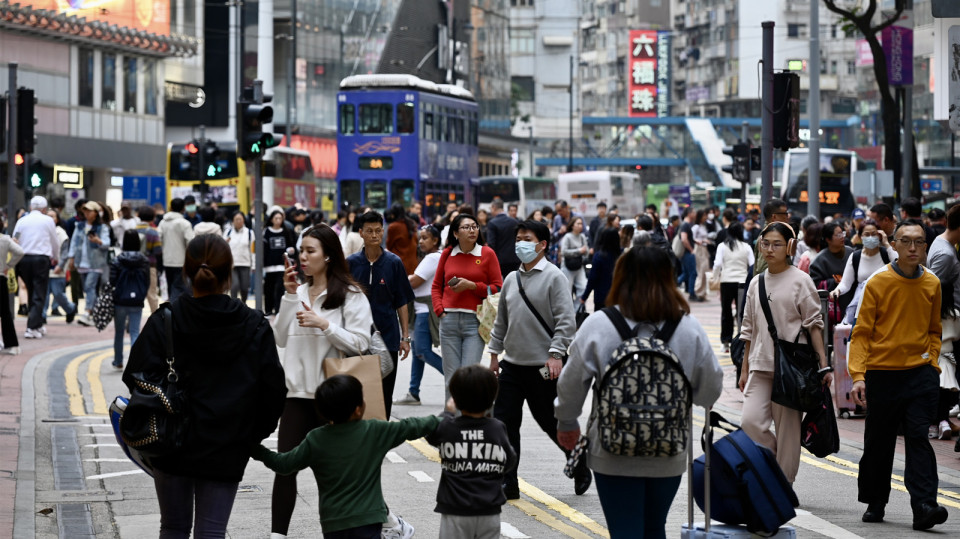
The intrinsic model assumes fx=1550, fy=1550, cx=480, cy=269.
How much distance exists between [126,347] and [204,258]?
47.1ft

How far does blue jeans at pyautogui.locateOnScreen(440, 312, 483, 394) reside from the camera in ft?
36.2

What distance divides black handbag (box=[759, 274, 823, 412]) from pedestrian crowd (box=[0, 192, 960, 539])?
0.23 feet

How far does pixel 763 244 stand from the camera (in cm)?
816

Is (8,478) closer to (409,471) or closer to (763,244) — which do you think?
(409,471)

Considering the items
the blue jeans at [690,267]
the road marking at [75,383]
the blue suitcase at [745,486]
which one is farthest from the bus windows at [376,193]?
the blue suitcase at [745,486]

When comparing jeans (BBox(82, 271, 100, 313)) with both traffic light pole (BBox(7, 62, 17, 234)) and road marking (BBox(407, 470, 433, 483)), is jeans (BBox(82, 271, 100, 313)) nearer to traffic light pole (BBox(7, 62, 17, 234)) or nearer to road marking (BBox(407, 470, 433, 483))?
traffic light pole (BBox(7, 62, 17, 234))

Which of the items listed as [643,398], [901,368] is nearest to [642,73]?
[901,368]

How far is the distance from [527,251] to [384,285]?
50.2 inches

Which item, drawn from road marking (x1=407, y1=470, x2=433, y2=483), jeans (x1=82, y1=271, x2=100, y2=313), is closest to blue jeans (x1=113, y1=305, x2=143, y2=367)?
jeans (x1=82, y1=271, x2=100, y2=313)

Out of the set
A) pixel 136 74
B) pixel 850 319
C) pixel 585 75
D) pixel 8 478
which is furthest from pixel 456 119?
pixel 585 75

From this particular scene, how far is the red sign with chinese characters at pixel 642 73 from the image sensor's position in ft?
426

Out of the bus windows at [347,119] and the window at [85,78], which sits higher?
the window at [85,78]

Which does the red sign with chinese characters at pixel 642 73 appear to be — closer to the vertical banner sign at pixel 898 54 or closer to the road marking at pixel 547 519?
the vertical banner sign at pixel 898 54

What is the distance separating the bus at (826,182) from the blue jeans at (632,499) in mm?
47234
